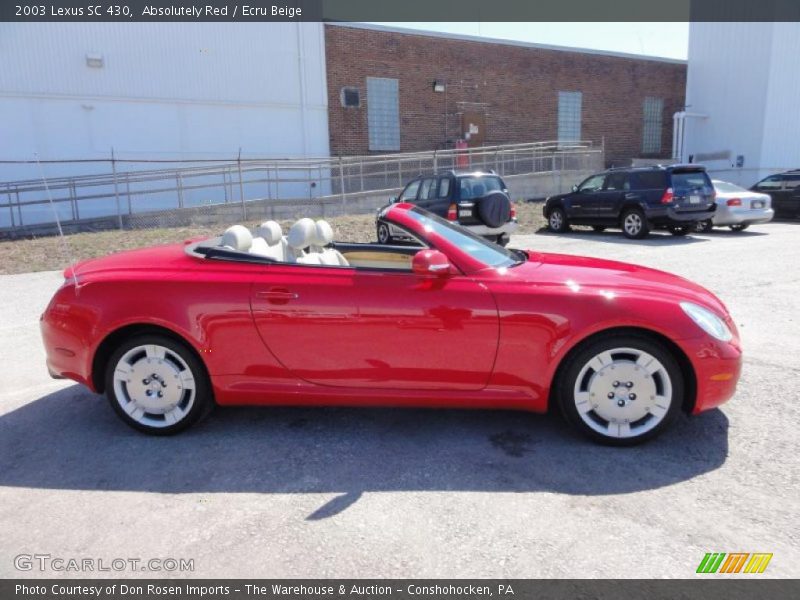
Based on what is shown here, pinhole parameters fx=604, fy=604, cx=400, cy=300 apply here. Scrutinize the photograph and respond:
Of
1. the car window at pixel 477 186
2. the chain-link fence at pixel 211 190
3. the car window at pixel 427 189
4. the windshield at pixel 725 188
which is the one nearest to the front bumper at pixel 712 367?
the car window at pixel 477 186

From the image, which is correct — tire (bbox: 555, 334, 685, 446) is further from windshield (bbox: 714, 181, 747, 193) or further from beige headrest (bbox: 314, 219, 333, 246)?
windshield (bbox: 714, 181, 747, 193)

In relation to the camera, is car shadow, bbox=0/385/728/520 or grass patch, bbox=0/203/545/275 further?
grass patch, bbox=0/203/545/275

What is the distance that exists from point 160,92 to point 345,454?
19218mm

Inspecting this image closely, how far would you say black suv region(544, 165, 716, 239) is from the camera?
44.5 ft

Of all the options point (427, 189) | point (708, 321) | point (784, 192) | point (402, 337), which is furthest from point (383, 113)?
point (708, 321)

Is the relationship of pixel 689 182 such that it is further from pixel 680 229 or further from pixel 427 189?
pixel 427 189

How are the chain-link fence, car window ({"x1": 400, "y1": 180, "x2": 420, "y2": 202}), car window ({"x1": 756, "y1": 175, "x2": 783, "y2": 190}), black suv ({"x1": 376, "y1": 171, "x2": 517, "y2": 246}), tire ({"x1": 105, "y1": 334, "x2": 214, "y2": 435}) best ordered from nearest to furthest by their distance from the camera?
1. tire ({"x1": 105, "y1": 334, "x2": 214, "y2": 435})
2. black suv ({"x1": 376, "y1": 171, "x2": 517, "y2": 246})
3. car window ({"x1": 400, "y1": 180, "x2": 420, "y2": 202})
4. the chain-link fence
5. car window ({"x1": 756, "y1": 175, "x2": 783, "y2": 190})

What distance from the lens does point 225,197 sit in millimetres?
18766

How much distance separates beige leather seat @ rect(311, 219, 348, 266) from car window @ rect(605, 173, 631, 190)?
38.4 ft

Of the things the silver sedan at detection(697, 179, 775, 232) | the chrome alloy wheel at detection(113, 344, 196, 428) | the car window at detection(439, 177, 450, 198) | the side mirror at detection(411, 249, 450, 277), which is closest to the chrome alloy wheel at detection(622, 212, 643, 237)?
the silver sedan at detection(697, 179, 775, 232)

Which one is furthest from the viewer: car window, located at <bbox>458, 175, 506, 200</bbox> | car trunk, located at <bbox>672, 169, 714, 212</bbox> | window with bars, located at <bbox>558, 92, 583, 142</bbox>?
window with bars, located at <bbox>558, 92, 583, 142</bbox>

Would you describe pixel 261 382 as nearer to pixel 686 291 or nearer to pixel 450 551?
pixel 450 551

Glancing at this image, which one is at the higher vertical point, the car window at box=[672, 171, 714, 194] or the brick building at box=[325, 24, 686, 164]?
the brick building at box=[325, 24, 686, 164]
